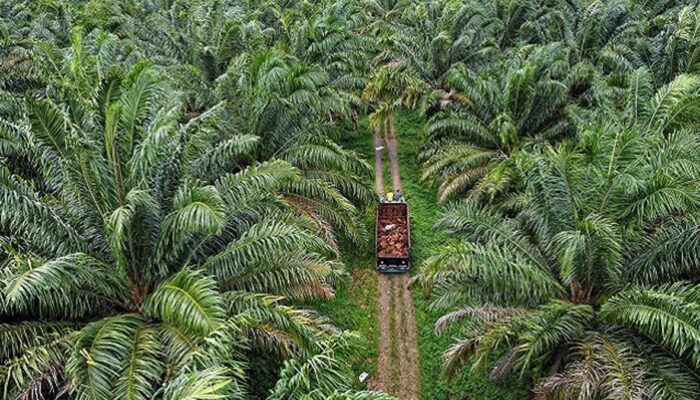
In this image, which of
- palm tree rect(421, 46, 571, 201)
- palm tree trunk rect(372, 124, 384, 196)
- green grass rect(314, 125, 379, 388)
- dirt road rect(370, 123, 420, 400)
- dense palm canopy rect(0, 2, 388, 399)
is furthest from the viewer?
palm tree trunk rect(372, 124, 384, 196)

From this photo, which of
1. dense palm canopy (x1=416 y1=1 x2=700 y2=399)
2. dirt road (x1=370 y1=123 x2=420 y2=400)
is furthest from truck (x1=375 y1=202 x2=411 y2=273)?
dense palm canopy (x1=416 y1=1 x2=700 y2=399)

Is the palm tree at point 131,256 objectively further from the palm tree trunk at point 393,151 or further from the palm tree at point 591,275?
the palm tree trunk at point 393,151

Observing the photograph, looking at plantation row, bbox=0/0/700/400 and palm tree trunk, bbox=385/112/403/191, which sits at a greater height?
palm tree trunk, bbox=385/112/403/191

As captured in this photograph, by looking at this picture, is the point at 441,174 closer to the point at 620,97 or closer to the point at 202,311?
the point at 620,97

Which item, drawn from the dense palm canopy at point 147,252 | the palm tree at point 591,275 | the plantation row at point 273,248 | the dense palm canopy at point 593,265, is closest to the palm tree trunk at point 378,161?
the plantation row at point 273,248

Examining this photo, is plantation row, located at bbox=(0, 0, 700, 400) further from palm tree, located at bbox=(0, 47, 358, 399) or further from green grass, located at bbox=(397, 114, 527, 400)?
green grass, located at bbox=(397, 114, 527, 400)

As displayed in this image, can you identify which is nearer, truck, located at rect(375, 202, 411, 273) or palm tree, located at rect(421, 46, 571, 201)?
truck, located at rect(375, 202, 411, 273)
